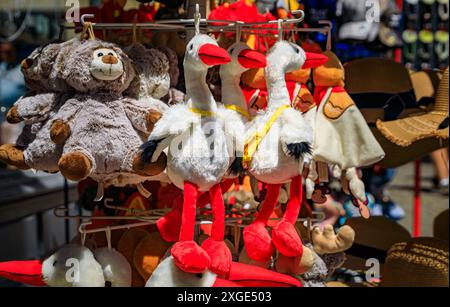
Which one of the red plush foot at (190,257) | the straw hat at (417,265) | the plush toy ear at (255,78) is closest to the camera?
the red plush foot at (190,257)

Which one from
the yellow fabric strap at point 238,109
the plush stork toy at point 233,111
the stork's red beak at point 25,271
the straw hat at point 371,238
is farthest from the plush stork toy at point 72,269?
the straw hat at point 371,238

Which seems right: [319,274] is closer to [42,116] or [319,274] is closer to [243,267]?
[243,267]

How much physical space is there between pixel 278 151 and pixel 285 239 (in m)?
0.16

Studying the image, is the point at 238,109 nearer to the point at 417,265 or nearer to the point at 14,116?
the point at 14,116

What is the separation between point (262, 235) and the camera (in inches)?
44.3

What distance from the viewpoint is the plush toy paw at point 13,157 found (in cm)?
117

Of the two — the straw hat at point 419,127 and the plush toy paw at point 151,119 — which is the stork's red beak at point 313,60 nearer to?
the plush toy paw at point 151,119

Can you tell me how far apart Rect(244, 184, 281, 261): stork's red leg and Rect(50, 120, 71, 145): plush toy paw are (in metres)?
0.38

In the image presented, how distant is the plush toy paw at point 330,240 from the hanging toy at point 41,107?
617 millimetres

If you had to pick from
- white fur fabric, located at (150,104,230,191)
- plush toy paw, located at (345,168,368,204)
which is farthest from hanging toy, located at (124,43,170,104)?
plush toy paw, located at (345,168,368,204)

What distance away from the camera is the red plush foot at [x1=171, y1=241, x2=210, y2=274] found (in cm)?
100

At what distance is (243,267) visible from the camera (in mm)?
1104

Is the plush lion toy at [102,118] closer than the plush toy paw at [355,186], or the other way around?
the plush lion toy at [102,118]
